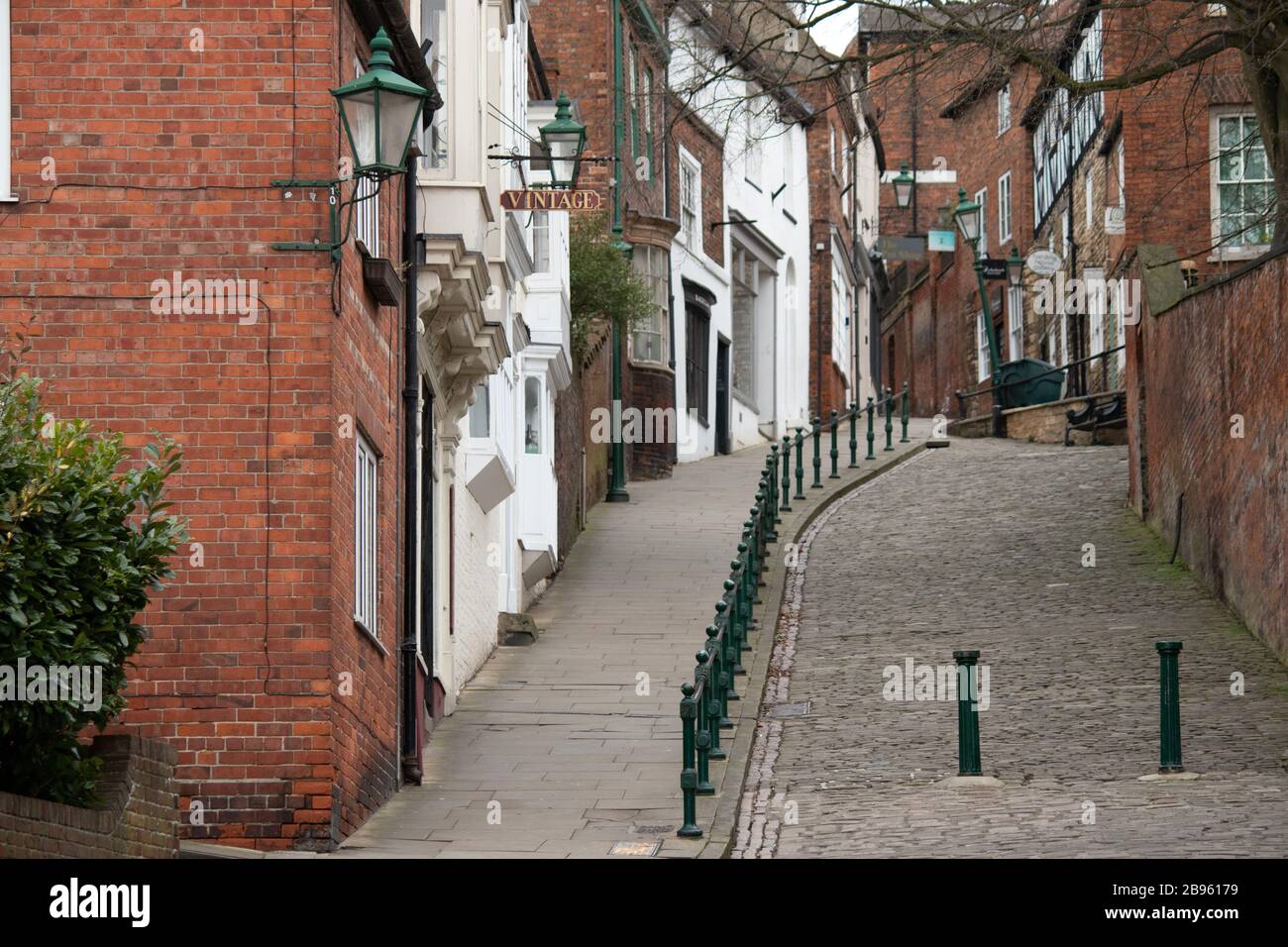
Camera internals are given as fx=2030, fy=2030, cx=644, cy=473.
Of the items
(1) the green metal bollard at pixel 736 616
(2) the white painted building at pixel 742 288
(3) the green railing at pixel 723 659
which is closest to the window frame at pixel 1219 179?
(2) the white painted building at pixel 742 288

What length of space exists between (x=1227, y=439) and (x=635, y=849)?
981 cm

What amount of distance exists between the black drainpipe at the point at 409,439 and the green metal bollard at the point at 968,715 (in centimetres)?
375

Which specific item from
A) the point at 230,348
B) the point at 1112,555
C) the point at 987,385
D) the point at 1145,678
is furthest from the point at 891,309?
the point at 230,348

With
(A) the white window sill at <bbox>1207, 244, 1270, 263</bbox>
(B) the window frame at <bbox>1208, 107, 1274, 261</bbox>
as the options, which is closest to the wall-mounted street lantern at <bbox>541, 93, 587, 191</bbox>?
(A) the white window sill at <bbox>1207, 244, 1270, 263</bbox>

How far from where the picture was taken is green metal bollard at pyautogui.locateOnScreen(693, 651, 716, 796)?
1273 cm

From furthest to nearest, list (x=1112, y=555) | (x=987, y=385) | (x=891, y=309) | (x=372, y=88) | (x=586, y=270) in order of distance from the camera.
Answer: (x=891, y=309) < (x=987, y=385) < (x=586, y=270) < (x=1112, y=555) < (x=372, y=88)

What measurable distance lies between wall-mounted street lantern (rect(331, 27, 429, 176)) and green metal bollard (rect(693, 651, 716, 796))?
12.9ft

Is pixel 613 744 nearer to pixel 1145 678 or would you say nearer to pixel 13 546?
pixel 1145 678

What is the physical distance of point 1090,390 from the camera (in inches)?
1407

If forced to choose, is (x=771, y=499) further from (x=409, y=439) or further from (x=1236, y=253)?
(x=1236, y=253)

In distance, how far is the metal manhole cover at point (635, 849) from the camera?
1155 cm

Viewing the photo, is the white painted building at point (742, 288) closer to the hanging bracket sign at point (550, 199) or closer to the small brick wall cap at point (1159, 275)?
the small brick wall cap at point (1159, 275)

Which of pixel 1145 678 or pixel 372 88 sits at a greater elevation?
pixel 372 88

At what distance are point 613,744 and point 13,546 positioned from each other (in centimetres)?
698
